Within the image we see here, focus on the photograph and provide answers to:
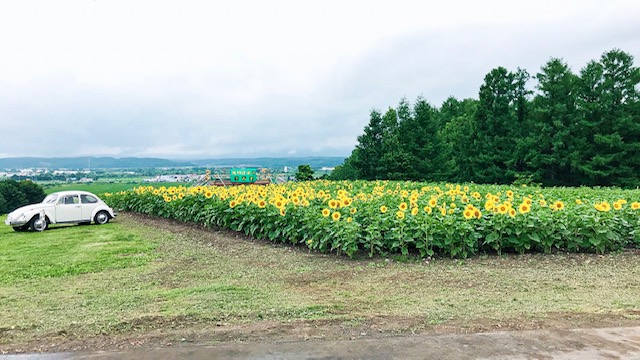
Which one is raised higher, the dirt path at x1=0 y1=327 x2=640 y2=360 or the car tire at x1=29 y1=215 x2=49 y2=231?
the dirt path at x1=0 y1=327 x2=640 y2=360

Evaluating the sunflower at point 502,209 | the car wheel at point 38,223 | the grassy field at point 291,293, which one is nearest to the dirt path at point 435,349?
the grassy field at point 291,293

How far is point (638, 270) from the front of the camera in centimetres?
634

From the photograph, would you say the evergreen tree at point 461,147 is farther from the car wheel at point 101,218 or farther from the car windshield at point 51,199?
the car windshield at point 51,199

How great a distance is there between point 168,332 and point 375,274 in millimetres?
2979

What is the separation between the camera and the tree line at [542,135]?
27062 millimetres

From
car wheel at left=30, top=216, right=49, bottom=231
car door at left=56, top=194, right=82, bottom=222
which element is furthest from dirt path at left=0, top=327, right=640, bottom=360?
car door at left=56, top=194, right=82, bottom=222

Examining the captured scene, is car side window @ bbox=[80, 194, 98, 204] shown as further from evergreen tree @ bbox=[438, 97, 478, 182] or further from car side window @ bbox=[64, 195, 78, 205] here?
evergreen tree @ bbox=[438, 97, 478, 182]

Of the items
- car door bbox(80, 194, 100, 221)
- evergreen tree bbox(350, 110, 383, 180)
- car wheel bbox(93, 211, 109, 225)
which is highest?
evergreen tree bbox(350, 110, 383, 180)

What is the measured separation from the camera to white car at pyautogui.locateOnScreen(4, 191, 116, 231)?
13086 millimetres

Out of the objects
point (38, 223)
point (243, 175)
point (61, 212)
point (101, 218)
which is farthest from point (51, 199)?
point (243, 175)

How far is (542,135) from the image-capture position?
2844cm

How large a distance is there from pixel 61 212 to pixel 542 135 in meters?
25.7

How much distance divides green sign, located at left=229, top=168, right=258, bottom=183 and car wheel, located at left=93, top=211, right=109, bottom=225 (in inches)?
476

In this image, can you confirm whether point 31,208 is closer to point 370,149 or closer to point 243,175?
point 243,175
